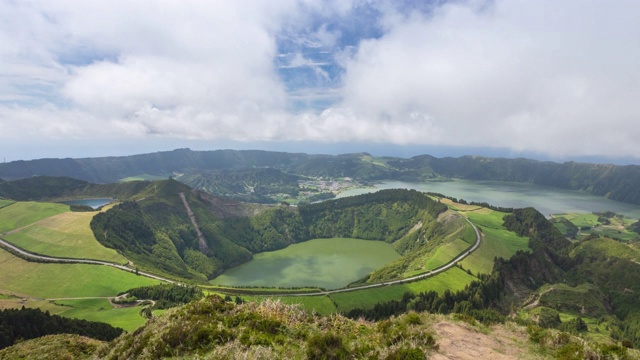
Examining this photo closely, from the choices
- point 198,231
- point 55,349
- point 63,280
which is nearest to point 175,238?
point 198,231

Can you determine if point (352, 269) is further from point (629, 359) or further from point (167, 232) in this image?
point (629, 359)

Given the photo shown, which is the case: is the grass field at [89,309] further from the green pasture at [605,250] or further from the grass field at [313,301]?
the green pasture at [605,250]

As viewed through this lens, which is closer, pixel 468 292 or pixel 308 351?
pixel 308 351

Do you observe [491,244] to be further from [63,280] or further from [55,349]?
[63,280]

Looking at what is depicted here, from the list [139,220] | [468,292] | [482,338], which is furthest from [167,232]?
[482,338]

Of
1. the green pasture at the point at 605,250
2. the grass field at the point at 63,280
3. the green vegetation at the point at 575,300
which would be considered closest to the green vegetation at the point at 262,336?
the grass field at the point at 63,280

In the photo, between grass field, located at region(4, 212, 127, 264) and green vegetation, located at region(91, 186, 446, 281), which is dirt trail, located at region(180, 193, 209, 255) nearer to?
green vegetation, located at region(91, 186, 446, 281)
